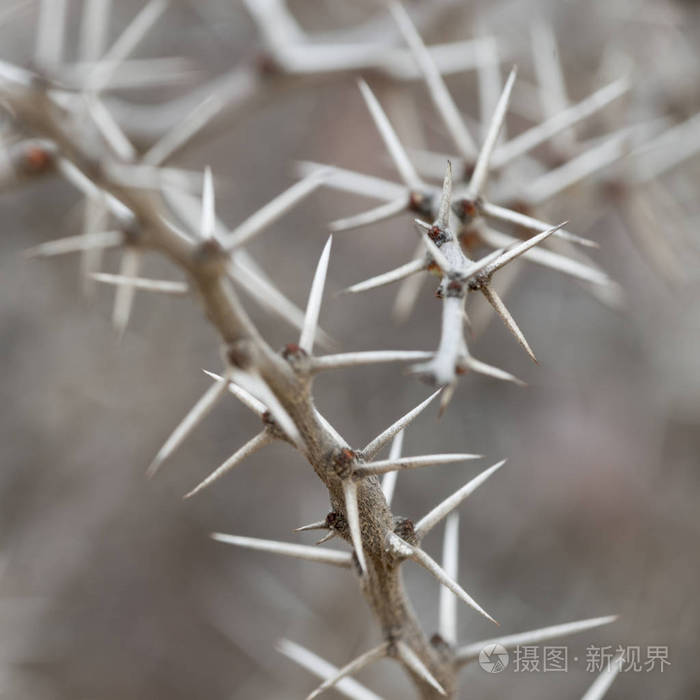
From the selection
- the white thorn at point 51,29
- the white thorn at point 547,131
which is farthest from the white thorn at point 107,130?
the white thorn at point 547,131

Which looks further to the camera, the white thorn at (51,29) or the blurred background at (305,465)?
the blurred background at (305,465)

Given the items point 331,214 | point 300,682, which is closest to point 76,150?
point 300,682

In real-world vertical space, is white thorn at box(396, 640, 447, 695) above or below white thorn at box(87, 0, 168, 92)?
below

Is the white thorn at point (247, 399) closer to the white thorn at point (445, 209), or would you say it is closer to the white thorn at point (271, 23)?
the white thorn at point (445, 209)

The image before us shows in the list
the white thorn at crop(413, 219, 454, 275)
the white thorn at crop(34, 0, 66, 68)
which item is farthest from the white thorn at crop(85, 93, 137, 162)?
the white thorn at crop(413, 219, 454, 275)

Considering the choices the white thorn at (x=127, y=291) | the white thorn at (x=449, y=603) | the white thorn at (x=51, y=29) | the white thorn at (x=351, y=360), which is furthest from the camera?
the white thorn at (x=51, y=29)

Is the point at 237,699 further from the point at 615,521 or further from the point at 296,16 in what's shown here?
the point at 296,16

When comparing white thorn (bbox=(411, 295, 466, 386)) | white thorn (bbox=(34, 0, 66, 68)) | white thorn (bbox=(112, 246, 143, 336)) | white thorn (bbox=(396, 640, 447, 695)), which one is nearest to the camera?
white thorn (bbox=(411, 295, 466, 386))

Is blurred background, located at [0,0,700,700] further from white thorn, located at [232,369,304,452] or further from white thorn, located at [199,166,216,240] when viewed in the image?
white thorn, located at [232,369,304,452]

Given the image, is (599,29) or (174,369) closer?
(599,29)
